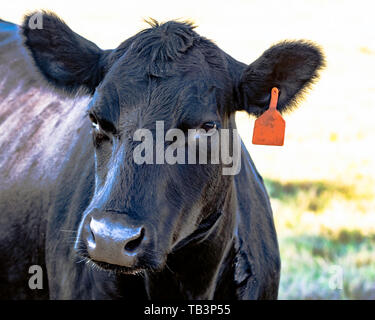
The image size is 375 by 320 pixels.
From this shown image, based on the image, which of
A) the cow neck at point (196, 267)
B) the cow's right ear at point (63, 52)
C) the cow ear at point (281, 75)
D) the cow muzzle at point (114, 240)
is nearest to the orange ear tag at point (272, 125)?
the cow ear at point (281, 75)

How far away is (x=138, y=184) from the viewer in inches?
119

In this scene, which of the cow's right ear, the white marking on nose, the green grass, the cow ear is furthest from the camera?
the green grass

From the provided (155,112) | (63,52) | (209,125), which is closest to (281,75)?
(209,125)

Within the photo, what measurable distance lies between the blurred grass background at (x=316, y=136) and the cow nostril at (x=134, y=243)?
3.66 feet

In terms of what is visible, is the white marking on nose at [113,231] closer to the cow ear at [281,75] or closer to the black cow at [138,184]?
the black cow at [138,184]

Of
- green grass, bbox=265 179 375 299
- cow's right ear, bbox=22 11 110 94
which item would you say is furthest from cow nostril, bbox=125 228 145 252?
green grass, bbox=265 179 375 299

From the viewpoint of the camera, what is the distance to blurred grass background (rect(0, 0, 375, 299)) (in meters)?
6.20

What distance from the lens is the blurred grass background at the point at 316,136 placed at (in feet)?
20.3

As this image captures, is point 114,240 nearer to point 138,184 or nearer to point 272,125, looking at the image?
point 138,184

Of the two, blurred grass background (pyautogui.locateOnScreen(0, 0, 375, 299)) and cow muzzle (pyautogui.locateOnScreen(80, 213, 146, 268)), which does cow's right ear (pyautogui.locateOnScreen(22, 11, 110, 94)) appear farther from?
cow muzzle (pyautogui.locateOnScreen(80, 213, 146, 268))

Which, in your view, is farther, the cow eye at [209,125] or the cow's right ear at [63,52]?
the cow's right ear at [63,52]

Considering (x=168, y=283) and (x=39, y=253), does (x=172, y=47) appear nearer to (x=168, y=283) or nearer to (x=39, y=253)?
(x=168, y=283)

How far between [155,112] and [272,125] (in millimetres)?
705

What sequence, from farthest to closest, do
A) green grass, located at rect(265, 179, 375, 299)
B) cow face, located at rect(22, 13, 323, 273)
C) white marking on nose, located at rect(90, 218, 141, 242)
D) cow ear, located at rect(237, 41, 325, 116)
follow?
1. green grass, located at rect(265, 179, 375, 299)
2. cow ear, located at rect(237, 41, 325, 116)
3. cow face, located at rect(22, 13, 323, 273)
4. white marking on nose, located at rect(90, 218, 141, 242)
